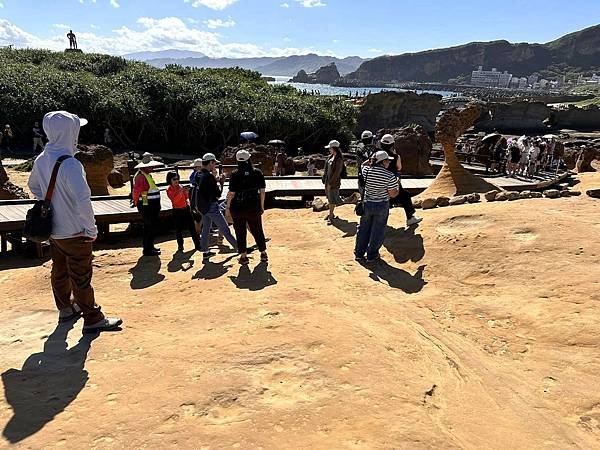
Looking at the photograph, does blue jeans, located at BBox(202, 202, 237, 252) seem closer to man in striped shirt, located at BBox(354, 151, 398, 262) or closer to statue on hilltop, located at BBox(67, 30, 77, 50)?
man in striped shirt, located at BBox(354, 151, 398, 262)

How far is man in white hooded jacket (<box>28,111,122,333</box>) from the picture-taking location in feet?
12.7

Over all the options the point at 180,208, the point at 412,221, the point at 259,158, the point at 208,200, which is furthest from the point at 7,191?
the point at 412,221

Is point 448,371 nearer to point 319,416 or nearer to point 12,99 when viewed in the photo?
point 319,416

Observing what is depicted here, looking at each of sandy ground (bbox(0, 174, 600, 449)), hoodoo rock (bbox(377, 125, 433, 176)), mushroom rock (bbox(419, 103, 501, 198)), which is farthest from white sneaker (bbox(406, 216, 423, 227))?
hoodoo rock (bbox(377, 125, 433, 176))

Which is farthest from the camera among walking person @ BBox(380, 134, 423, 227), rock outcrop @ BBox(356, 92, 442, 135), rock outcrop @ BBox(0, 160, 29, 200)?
rock outcrop @ BBox(356, 92, 442, 135)

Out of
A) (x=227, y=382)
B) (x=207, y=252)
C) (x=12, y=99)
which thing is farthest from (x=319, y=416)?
(x=12, y=99)

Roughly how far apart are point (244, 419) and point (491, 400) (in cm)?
175

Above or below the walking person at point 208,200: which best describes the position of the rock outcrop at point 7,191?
below

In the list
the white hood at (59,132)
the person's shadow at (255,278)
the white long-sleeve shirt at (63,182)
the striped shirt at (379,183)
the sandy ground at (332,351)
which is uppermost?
the white hood at (59,132)

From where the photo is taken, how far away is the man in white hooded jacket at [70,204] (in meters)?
3.87

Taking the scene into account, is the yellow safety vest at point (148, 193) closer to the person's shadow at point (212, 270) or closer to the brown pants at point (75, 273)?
the person's shadow at point (212, 270)

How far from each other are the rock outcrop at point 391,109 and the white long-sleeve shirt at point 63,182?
4785 cm

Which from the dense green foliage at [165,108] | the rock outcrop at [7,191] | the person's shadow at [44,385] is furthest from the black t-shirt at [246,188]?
the dense green foliage at [165,108]

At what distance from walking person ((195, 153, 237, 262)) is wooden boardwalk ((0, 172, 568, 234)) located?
2505 mm
